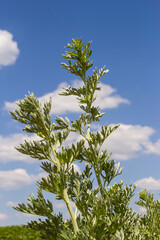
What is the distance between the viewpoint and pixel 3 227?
1828cm

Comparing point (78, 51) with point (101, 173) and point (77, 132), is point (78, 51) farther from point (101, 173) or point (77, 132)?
point (101, 173)

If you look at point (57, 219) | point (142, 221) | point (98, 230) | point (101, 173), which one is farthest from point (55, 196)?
point (142, 221)

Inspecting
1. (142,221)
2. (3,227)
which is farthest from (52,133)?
(3,227)

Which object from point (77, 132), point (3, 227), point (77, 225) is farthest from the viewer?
point (3, 227)

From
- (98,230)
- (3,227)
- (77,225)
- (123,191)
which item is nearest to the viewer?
(98,230)

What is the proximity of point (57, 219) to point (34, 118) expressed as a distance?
2.30 m

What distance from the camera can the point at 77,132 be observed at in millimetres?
7797

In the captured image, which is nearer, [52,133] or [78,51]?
[52,133]

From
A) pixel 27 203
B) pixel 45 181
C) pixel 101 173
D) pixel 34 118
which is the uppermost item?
pixel 34 118

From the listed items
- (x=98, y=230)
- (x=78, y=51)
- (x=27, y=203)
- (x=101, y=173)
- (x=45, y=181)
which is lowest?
(x=98, y=230)

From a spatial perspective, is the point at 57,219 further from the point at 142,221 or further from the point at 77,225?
the point at 142,221

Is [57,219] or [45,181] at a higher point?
[45,181]

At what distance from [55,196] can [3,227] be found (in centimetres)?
1423

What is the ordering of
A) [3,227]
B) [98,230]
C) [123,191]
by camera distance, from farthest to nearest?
[3,227], [123,191], [98,230]
